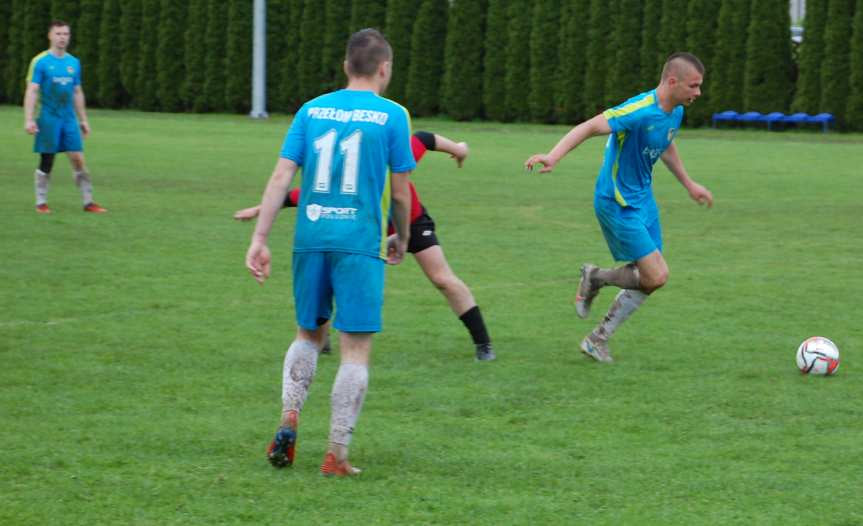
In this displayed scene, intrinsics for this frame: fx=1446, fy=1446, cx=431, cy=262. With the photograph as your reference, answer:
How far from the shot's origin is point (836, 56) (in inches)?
1315

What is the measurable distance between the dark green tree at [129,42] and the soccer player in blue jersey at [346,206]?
37099 mm

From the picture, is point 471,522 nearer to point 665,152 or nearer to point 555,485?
point 555,485

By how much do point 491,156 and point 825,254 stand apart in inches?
489

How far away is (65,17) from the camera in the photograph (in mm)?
42312

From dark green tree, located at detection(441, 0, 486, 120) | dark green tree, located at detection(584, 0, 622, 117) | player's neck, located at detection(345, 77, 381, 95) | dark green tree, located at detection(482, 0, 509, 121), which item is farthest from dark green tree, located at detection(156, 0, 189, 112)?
player's neck, located at detection(345, 77, 381, 95)

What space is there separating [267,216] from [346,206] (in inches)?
13.5

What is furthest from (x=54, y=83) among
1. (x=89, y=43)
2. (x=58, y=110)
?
(x=89, y=43)

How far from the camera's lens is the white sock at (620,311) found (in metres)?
9.21

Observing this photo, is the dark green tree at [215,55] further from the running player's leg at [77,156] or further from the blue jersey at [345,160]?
the blue jersey at [345,160]

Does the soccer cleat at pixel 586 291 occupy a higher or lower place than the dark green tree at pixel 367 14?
lower

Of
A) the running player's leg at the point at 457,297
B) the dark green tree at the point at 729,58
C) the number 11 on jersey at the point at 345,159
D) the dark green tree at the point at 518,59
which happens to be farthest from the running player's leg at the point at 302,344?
the dark green tree at the point at 518,59

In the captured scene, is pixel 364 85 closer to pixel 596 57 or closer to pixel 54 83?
pixel 54 83

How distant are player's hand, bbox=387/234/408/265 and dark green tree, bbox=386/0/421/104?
106 ft

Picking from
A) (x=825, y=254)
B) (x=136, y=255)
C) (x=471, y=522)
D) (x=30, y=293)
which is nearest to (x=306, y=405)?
(x=471, y=522)
